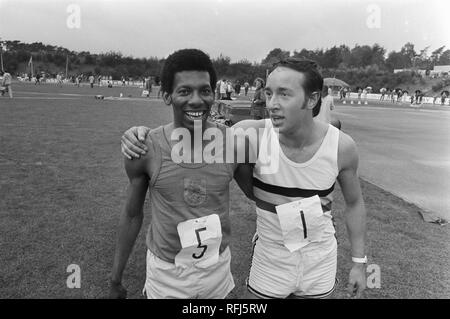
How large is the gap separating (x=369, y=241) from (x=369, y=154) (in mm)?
5463

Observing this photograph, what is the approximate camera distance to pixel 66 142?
977 cm

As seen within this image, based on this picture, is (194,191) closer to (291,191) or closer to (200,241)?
(200,241)

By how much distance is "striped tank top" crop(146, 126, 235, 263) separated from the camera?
1.83 m

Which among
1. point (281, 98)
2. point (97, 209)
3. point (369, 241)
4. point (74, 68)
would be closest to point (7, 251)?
point (97, 209)

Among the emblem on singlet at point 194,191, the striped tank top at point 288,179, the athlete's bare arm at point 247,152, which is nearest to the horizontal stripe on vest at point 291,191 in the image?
the striped tank top at point 288,179

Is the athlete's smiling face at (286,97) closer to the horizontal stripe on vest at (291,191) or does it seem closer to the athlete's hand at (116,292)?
the horizontal stripe on vest at (291,191)

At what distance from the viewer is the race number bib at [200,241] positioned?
1.87 metres

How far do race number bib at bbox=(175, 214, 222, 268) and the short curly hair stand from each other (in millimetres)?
677

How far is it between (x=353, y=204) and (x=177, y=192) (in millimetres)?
1053

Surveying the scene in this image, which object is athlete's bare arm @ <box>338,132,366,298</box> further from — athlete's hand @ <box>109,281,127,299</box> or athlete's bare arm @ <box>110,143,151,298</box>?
athlete's hand @ <box>109,281,127,299</box>

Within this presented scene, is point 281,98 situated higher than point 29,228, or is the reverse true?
point 281,98

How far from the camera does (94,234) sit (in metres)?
4.52

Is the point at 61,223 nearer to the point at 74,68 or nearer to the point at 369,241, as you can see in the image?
the point at 369,241

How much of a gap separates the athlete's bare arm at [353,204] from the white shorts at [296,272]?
0.51 ft
